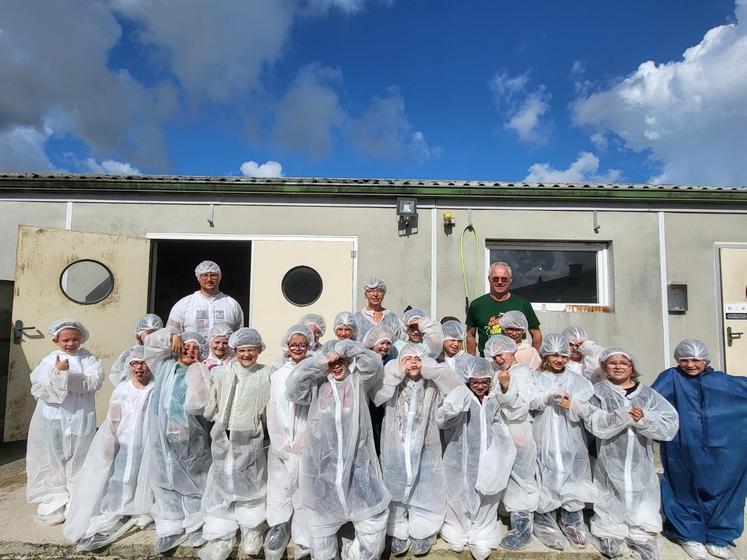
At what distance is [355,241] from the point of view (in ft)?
17.5

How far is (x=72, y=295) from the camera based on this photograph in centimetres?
502

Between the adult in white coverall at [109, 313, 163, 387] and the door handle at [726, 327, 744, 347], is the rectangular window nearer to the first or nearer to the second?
the door handle at [726, 327, 744, 347]

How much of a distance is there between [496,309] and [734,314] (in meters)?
3.52

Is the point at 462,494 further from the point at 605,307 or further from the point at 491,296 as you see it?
the point at 605,307

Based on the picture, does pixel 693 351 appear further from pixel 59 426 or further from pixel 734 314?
pixel 59 426

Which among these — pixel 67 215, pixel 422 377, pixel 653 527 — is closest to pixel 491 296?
pixel 422 377

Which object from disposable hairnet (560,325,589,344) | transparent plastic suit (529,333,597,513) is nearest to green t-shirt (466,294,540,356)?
disposable hairnet (560,325,589,344)

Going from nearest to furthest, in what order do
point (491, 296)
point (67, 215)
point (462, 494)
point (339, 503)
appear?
point (339, 503) → point (462, 494) → point (491, 296) → point (67, 215)

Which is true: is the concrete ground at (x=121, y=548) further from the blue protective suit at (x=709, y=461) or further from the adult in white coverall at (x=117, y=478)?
the blue protective suit at (x=709, y=461)

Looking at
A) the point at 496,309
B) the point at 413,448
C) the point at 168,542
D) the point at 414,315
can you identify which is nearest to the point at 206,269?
the point at 414,315

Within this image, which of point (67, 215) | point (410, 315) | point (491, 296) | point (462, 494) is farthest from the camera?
point (67, 215)

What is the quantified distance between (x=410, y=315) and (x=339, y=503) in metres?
1.35

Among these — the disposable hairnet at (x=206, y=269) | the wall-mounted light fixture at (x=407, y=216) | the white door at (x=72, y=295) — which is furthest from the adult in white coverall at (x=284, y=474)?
the white door at (x=72, y=295)

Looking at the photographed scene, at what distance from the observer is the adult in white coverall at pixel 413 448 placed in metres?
2.75
